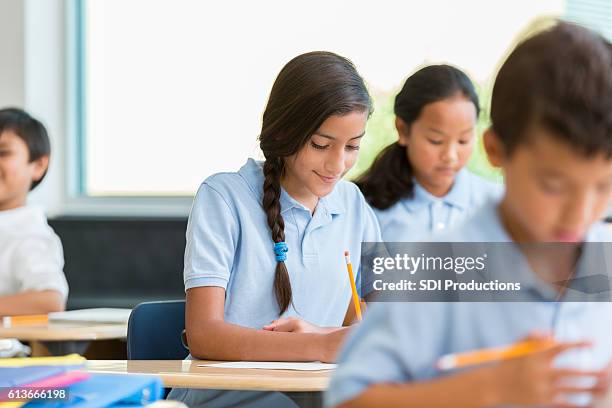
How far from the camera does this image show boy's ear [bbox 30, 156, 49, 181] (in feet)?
11.0

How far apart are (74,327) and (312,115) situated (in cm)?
117

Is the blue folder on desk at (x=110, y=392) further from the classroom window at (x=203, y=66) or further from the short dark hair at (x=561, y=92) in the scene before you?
the classroom window at (x=203, y=66)

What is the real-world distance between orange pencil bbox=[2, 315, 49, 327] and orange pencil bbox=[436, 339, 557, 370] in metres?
2.25

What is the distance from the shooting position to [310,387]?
1.52 meters

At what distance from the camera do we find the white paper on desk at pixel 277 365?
1708 millimetres

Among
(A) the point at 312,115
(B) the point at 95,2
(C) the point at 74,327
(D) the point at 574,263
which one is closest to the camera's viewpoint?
(D) the point at 574,263

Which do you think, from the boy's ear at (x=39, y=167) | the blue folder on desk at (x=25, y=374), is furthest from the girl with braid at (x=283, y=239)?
the boy's ear at (x=39, y=167)

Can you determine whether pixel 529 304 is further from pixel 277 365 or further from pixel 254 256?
pixel 254 256

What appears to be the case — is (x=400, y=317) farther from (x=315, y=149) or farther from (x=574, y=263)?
(x=315, y=149)

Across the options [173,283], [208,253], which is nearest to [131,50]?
[173,283]

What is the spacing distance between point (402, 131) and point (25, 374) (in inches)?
69.2

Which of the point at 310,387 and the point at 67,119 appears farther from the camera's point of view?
the point at 67,119

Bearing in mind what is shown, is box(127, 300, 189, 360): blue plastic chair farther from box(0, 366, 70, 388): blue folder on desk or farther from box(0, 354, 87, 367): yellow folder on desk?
box(0, 366, 70, 388): blue folder on desk

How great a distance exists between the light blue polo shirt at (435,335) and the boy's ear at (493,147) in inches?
4.8
